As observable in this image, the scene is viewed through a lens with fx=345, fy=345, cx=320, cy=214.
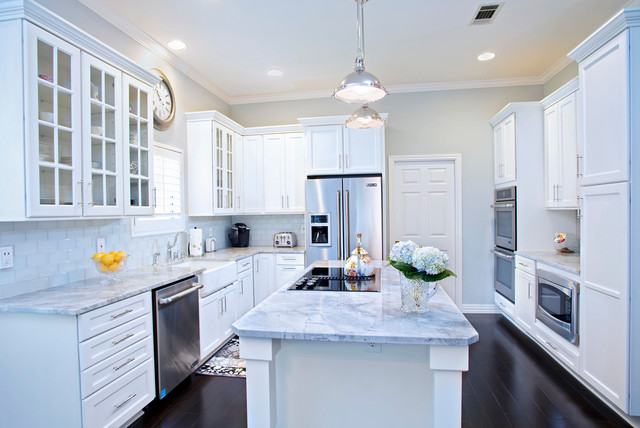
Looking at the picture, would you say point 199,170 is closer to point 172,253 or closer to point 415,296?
point 172,253

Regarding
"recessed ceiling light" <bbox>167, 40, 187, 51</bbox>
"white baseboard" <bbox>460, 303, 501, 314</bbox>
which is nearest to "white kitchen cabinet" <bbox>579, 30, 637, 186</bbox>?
"white baseboard" <bbox>460, 303, 501, 314</bbox>

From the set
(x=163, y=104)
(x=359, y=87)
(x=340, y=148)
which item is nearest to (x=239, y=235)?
(x=340, y=148)

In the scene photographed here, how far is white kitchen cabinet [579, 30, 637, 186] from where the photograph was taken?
82.1 inches

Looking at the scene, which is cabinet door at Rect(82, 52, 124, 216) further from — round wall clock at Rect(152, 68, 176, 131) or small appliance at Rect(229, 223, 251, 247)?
small appliance at Rect(229, 223, 251, 247)

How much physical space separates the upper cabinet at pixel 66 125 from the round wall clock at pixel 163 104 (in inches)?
25.6

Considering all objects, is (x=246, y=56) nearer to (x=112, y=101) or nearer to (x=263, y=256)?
(x=112, y=101)

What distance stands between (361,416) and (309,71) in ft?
11.8

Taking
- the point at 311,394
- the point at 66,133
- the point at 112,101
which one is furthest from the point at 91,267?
the point at 311,394

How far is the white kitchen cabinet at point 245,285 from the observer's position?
379cm

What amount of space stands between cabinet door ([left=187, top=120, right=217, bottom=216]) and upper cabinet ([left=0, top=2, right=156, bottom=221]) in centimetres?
115

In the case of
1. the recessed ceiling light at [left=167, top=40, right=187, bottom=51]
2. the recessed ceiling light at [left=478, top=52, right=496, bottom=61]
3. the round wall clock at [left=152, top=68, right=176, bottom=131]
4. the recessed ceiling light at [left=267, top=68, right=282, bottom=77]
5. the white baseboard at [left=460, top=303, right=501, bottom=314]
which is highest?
the recessed ceiling light at [left=478, top=52, right=496, bottom=61]

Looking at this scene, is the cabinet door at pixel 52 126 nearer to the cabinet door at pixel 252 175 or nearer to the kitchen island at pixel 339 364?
the kitchen island at pixel 339 364

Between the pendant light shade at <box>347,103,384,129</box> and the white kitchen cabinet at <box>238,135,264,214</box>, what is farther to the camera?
the white kitchen cabinet at <box>238,135,264,214</box>

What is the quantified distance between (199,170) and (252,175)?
0.90 metres
